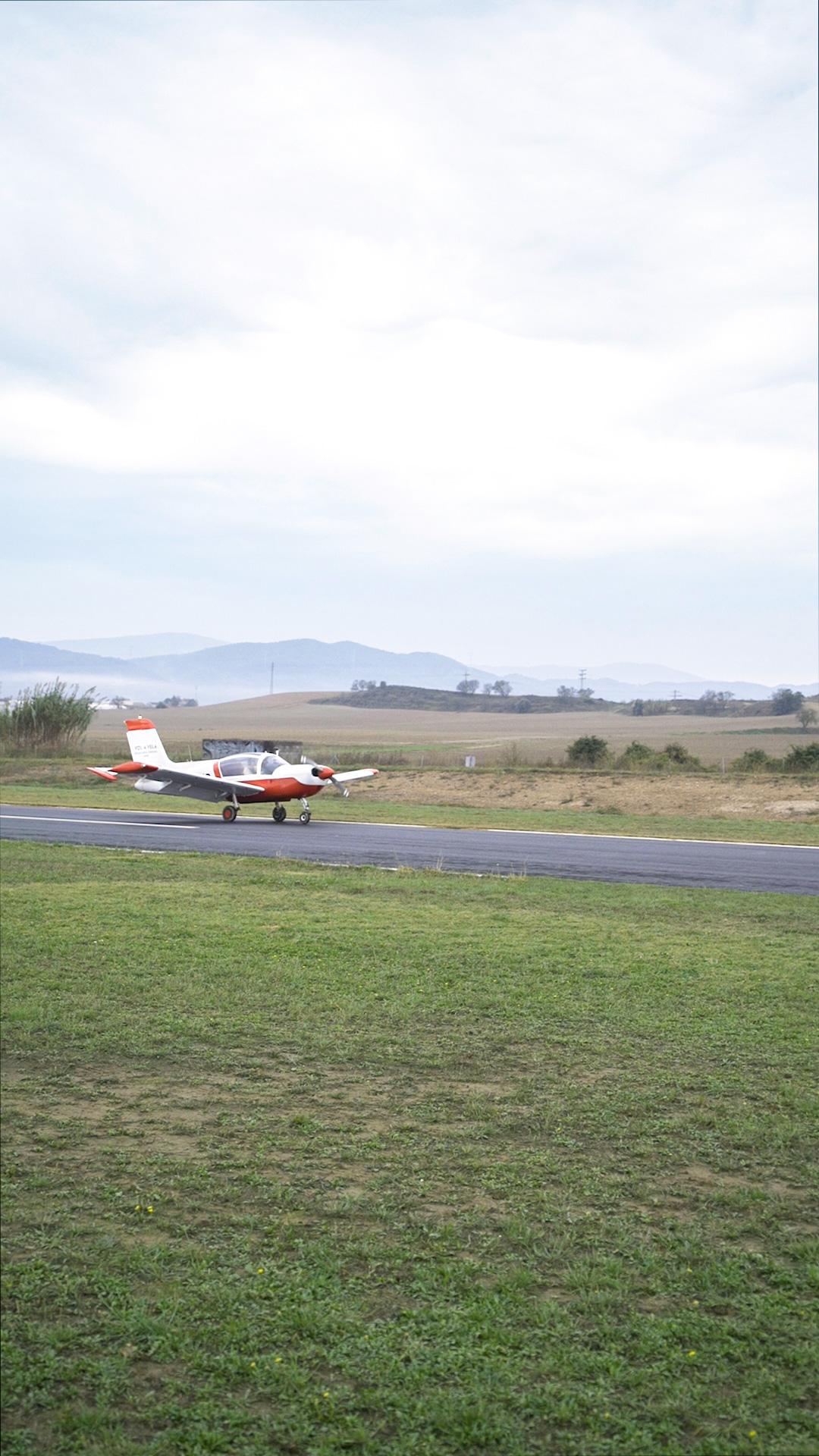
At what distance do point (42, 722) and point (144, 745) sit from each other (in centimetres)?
2356

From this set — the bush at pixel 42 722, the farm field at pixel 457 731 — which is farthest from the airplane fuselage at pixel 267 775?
the bush at pixel 42 722

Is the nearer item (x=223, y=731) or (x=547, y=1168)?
(x=547, y=1168)

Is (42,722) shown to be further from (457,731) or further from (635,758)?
(457,731)

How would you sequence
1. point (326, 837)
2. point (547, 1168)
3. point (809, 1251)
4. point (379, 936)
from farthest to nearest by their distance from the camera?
point (326, 837) → point (379, 936) → point (547, 1168) → point (809, 1251)

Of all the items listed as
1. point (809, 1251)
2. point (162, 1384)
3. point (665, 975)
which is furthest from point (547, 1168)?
point (665, 975)

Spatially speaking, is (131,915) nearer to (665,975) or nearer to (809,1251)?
(665,975)

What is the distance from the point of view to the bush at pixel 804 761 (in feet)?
122

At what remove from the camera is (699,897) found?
16375 mm

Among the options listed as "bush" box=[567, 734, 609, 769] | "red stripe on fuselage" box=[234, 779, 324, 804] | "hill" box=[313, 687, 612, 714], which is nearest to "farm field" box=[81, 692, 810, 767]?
"bush" box=[567, 734, 609, 769]

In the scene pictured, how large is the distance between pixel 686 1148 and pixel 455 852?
15765 millimetres

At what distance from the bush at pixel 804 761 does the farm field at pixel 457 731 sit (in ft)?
40.8

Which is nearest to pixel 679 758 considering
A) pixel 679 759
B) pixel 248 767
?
pixel 679 759

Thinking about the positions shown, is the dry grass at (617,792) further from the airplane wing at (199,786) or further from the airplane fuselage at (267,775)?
the airplane wing at (199,786)

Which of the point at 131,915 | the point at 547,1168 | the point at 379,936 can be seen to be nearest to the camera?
the point at 547,1168
